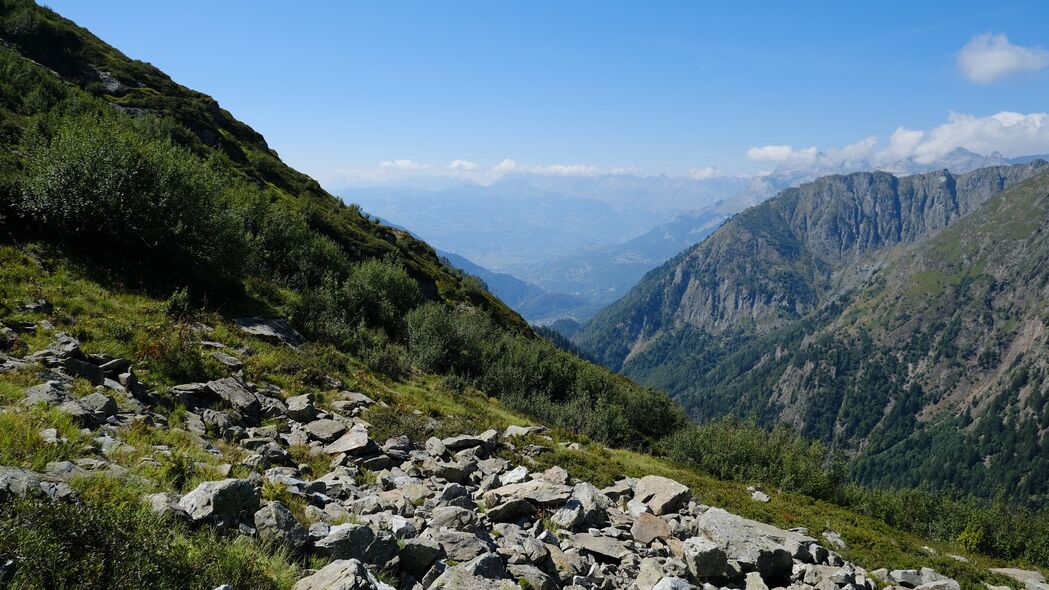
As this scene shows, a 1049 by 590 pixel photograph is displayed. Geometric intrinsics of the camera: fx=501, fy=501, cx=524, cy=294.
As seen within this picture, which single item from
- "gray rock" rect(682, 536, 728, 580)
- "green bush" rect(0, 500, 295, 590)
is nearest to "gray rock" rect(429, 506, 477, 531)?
"green bush" rect(0, 500, 295, 590)

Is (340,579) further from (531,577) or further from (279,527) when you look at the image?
(531,577)

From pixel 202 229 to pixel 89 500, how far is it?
66.4 ft

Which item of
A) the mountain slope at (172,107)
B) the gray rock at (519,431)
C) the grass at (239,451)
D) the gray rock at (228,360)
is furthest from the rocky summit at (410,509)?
the mountain slope at (172,107)

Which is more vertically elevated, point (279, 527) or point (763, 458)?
point (279, 527)

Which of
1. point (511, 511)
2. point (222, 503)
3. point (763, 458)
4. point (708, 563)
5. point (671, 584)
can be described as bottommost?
point (763, 458)

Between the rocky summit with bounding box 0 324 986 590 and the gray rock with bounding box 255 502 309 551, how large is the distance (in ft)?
0.05

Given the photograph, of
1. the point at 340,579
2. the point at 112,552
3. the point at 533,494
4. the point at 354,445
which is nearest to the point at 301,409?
the point at 354,445

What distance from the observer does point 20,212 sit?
17.9m

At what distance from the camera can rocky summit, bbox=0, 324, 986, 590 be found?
7012mm

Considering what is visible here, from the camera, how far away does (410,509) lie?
33.2 ft

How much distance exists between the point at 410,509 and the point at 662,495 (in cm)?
825

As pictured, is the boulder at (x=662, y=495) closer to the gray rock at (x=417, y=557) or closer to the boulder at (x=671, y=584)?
the boulder at (x=671, y=584)

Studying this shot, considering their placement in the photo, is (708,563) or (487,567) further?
(708,563)

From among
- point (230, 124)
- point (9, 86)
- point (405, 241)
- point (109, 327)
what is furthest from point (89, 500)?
point (230, 124)
